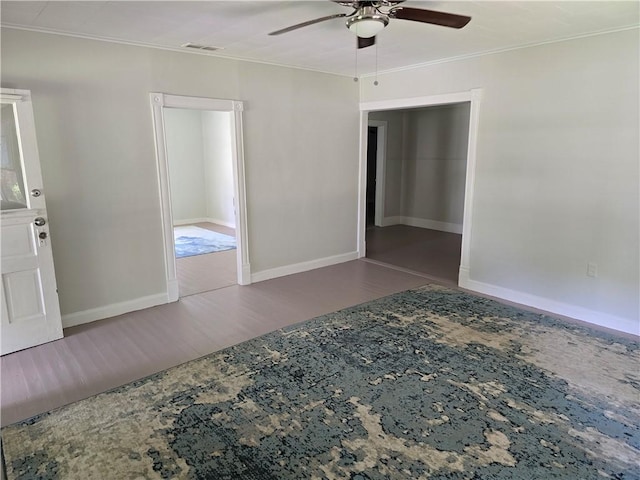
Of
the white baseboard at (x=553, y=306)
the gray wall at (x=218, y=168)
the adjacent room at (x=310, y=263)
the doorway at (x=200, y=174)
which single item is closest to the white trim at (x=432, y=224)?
the adjacent room at (x=310, y=263)

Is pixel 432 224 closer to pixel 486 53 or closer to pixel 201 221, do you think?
pixel 486 53

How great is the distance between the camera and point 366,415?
8.26 feet

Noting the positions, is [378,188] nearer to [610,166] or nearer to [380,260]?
[380,260]

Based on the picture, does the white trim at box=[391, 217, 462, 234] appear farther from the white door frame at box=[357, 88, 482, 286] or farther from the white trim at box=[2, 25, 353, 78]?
the white trim at box=[2, 25, 353, 78]

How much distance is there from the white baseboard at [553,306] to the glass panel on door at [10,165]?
447cm

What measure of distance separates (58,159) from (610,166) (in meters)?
4.85

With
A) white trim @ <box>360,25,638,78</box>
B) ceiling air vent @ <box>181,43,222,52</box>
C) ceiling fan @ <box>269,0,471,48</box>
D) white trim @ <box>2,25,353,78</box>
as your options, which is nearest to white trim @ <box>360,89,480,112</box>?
white trim @ <box>360,25,638,78</box>

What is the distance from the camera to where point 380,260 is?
6.14 meters

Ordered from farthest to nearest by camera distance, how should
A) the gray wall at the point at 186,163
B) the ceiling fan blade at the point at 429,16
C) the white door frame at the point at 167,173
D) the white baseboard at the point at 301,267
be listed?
the gray wall at the point at 186,163 → the white baseboard at the point at 301,267 → the white door frame at the point at 167,173 → the ceiling fan blade at the point at 429,16

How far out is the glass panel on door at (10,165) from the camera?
3191 millimetres

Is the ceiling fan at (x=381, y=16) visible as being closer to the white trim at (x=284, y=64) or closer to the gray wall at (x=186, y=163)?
the white trim at (x=284, y=64)

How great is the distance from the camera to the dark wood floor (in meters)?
5.62

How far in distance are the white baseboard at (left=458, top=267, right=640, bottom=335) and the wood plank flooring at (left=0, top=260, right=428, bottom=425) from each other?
0.58m

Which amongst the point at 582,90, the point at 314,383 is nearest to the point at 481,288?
the point at 582,90
